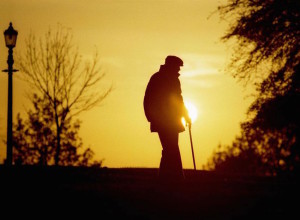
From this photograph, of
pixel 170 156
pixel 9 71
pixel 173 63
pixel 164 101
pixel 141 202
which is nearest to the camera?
pixel 141 202

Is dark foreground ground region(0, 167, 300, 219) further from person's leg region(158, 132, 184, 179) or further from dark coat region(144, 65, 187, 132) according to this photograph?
dark coat region(144, 65, 187, 132)

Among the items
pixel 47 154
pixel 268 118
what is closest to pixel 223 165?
pixel 47 154

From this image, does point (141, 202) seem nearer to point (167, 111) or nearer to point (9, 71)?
point (167, 111)

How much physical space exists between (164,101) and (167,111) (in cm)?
23

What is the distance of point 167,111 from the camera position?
14.4 metres

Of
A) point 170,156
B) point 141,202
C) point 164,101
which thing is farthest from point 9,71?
point 141,202

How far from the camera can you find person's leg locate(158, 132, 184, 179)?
14469mm

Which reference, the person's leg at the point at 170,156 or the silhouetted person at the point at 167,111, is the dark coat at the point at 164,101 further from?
the person's leg at the point at 170,156

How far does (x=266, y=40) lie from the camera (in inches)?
996

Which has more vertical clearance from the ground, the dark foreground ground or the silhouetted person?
the silhouetted person

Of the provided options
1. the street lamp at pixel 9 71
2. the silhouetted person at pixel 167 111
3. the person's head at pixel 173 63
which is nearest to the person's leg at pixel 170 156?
the silhouetted person at pixel 167 111

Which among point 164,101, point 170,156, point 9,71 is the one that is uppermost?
point 9,71

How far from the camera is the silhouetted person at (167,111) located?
14.2m

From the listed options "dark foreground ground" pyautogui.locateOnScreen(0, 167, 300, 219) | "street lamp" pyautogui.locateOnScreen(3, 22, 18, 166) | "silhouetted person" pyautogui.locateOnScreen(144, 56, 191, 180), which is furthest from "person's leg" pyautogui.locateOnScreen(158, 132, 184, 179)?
"street lamp" pyautogui.locateOnScreen(3, 22, 18, 166)
